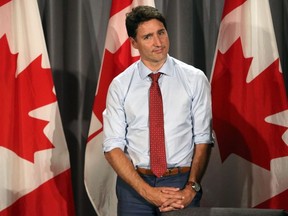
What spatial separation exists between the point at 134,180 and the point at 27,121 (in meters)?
1.07

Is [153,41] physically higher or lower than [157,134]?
higher

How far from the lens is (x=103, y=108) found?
3248 mm

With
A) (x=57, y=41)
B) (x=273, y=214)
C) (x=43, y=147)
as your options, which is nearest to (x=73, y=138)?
(x=43, y=147)

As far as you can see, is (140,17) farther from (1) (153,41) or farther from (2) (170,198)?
(2) (170,198)

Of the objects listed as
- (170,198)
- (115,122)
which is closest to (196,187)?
(170,198)

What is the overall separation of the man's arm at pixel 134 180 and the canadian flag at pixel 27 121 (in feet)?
2.61

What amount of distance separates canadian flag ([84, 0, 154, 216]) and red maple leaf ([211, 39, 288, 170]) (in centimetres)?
54

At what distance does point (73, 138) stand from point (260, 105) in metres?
1.20

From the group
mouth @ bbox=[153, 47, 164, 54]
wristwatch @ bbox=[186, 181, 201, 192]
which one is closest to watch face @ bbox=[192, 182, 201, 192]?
wristwatch @ bbox=[186, 181, 201, 192]

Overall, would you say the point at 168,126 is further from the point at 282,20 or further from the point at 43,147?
the point at 282,20

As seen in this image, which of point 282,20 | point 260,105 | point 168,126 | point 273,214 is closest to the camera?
point 273,214

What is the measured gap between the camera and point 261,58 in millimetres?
3143

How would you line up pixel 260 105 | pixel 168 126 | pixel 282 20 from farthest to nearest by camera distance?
1. pixel 282 20
2. pixel 260 105
3. pixel 168 126

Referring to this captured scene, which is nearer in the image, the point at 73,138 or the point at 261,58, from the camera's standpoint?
the point at 261,58
